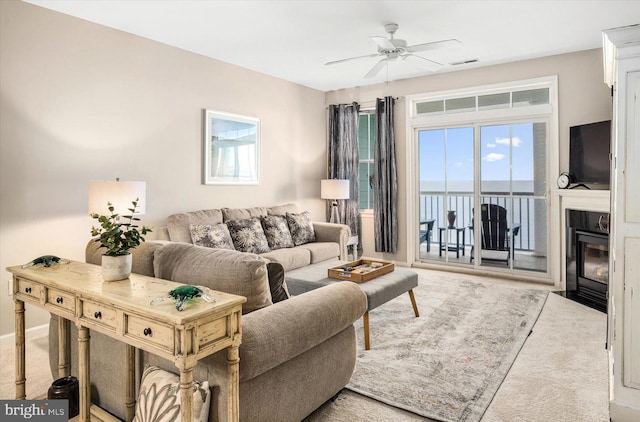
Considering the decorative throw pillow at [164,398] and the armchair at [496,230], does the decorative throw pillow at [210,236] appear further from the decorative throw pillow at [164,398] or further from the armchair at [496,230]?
the armchair at [496,230]

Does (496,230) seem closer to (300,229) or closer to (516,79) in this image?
(516,79)

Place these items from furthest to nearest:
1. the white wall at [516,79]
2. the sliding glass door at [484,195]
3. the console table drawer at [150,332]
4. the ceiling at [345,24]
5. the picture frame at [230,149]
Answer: the sliding glass door at [484,195]
the picture frame at [230,149]
the white wall at [516,79]
the ceiling at [345,24]
the console table drawer at [150,332]

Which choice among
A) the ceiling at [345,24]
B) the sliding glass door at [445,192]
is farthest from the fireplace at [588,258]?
the ceiling at [345,24]

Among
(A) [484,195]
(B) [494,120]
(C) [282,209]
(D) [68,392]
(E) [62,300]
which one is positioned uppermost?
(B) [494,120]

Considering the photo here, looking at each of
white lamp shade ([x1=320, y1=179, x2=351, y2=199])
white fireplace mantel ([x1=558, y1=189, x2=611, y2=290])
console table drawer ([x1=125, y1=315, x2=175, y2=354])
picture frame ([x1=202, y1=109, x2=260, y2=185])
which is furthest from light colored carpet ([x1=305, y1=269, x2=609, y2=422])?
picture frame ([x1=202, y1=109, x2=260, y2=185])

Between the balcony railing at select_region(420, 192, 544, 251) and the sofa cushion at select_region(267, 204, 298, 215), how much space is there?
6.30 ft

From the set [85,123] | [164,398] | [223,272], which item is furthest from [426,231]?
[164,398]

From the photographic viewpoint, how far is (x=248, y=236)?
176 inches

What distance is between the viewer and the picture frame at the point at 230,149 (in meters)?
4.79

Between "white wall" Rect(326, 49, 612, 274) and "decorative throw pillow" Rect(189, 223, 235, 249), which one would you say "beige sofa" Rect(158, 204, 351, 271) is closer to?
"decorative throw pillow" Rect(189, 223, 235, 249)

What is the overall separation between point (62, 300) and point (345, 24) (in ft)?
10.7

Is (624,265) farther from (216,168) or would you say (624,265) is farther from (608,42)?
(216,168)

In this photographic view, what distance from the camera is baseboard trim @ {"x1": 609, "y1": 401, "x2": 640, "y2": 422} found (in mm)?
2055

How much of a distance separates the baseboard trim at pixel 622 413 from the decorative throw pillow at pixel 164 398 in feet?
6.73
